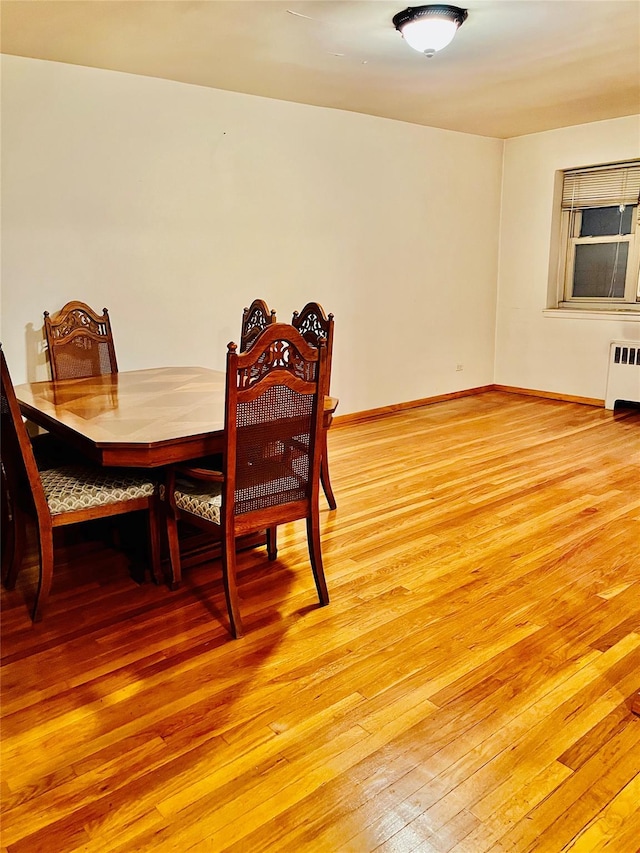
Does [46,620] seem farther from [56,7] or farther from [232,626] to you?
[56,7]

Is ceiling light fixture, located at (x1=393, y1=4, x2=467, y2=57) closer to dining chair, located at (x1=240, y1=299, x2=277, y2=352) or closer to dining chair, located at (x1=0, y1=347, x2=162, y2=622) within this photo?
dining chair, located at (x1=240, y1=299, x2=277, y2=352)

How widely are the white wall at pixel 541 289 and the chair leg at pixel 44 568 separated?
524 centimetres

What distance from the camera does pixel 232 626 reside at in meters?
2.36

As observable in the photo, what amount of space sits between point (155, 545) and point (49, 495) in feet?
1.61

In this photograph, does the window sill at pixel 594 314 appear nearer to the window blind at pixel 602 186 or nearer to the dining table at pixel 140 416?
the window blind at pixel 602 186

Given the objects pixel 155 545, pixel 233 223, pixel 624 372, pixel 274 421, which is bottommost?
pixel 155 545

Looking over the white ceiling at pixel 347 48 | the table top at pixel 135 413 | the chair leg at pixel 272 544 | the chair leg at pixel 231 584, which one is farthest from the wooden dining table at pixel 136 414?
the white ceiling at pixel 347 48

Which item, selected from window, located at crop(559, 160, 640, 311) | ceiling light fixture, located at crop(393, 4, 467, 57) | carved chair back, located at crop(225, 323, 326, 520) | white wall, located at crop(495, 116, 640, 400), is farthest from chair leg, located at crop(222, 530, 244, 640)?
window, located at crop(559, 160, 640, 311)

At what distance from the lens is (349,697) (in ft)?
6.66

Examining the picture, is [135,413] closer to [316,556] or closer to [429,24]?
[316,556]

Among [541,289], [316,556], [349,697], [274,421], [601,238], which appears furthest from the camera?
[541,289]

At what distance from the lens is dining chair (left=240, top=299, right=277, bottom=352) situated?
3479 mm

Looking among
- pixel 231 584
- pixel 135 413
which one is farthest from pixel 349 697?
pixel 135 413

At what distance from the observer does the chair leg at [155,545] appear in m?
2.68
